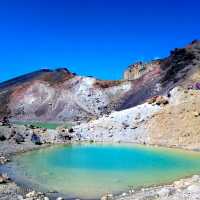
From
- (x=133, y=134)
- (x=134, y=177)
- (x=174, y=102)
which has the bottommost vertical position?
(x=134, y=177)

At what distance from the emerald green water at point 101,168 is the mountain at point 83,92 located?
212 ft

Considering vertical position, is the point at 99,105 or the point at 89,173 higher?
the point at 99,105

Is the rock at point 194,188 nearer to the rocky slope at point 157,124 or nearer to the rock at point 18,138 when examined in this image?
→ the rocky slope at point 157,124

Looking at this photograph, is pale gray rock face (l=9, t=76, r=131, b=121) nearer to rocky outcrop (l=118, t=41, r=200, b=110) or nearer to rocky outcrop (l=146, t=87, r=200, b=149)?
rocky outcrop (l=118, t=41, r=200, b=110)

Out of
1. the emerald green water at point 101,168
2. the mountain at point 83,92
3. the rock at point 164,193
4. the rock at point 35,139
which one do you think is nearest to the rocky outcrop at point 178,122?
the emerald green water at point 101,168

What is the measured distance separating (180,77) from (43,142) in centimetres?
5624

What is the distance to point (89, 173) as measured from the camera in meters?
31.9

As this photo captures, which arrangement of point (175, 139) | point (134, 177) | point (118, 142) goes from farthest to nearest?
point (118, 142)
point (175, 139)
point (134, 177)

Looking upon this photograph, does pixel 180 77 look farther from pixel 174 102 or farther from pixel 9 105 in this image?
pixel 9 105

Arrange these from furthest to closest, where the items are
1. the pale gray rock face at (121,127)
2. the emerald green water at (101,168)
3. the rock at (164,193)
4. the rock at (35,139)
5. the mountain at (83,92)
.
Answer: the mountain at (83,92), the pale gray rock face at (121,127), the rock at (35,139), the emerald green water at (101,168), the rock at (164,193)

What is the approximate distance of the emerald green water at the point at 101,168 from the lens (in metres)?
27.1

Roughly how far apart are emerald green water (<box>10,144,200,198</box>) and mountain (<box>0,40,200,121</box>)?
6456 centimetres

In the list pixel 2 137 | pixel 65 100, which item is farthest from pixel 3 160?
pixel 65 100

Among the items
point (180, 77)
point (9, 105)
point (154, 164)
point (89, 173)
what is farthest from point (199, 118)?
point (9, 105)
